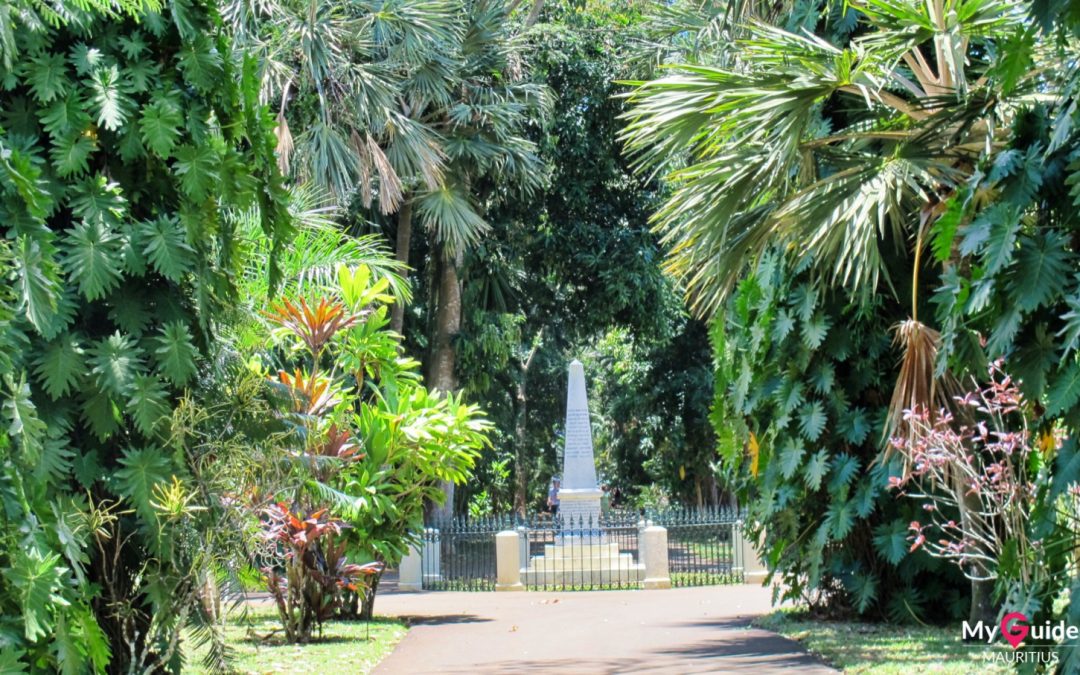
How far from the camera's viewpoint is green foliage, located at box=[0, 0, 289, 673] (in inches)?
238

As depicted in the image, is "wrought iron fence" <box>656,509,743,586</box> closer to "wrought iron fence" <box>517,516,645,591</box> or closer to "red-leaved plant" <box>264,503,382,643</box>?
"wrought iron fence" <box>517,516,645,591</box>

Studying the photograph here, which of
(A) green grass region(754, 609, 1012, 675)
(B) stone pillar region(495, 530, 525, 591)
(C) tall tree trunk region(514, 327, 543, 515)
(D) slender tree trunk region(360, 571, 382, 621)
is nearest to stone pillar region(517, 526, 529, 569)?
(B) stone pillar region(495, 530, 525, 591)

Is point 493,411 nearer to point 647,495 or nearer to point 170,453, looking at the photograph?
point 647,495

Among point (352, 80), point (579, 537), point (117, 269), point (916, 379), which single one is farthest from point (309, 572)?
point (579, 537)

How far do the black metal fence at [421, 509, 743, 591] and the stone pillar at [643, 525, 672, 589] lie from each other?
0.53 m

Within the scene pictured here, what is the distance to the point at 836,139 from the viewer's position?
9.06 m

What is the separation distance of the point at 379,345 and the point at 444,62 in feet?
22.2

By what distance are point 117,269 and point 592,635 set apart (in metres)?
7.36

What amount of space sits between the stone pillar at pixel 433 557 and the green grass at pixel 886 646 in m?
8.73

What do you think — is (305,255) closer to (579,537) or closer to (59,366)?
→ (59,366)

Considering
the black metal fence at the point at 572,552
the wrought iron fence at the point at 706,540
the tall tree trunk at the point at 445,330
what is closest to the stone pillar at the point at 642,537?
the black metal fence at the point at 572,552

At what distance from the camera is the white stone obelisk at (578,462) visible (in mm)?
23922

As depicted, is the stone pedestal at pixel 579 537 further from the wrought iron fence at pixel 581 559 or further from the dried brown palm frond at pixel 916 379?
the dried brown palm frond at pixel 916 379

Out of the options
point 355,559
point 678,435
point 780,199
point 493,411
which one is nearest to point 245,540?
point 780,199
